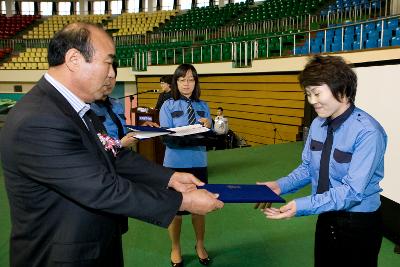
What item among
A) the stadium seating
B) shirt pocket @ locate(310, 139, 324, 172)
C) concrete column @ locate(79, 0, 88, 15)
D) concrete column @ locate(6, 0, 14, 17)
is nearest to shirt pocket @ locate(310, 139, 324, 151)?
shirt pocket @ locate(310, 139, 324, 172)

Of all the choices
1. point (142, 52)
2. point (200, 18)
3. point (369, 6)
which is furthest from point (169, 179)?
point (200, 18)

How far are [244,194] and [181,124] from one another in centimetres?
136

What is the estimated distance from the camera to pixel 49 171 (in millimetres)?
1219

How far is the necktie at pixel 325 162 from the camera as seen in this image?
1.70 meters

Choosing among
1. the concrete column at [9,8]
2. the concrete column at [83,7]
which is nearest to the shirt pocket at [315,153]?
the concrete column at [83,7]

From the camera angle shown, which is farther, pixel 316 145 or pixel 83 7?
pixel 83 7

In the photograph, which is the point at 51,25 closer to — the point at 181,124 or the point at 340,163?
the point at 181,124

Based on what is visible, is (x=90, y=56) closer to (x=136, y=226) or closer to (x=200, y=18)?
(x=136, y=226)

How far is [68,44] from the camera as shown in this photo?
4.37ft

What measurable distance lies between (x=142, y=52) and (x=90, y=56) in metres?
12.9

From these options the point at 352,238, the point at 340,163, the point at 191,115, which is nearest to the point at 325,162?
the point at 340,163

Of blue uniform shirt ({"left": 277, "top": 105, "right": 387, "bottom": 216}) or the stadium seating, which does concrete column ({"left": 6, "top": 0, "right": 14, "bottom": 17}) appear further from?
blue uniform shirt ({"left": 277, "top": 105, "right": 387, "bottom": 216})

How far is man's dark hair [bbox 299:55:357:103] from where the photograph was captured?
1.59 meters

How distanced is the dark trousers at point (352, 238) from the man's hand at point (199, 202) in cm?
54
